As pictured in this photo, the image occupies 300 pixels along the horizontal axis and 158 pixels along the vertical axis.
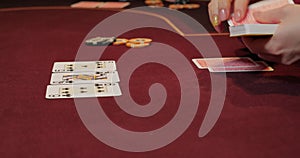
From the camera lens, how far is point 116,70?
1435mm

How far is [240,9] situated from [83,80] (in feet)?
1.64

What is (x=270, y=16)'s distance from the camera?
Answer: 4.04 ft

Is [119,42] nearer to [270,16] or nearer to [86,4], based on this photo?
[270,16]

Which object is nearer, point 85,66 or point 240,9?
point 240,9

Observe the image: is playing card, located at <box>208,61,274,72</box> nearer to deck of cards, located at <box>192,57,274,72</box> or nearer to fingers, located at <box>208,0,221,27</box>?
deck of cards, located at <box>192,57,274,72</box>

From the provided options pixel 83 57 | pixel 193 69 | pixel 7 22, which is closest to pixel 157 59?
pixel 193 69

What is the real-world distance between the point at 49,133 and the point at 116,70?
1.52ft

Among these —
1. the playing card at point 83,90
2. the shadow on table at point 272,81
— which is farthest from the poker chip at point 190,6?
the playing card at point 83,90

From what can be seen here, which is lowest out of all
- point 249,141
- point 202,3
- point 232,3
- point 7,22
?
point 202,3

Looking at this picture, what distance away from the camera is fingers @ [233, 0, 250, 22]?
1300 millimetres

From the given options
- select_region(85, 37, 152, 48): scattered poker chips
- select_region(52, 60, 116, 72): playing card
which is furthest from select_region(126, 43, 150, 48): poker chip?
select_region(52, 60, 116, 72): playing card

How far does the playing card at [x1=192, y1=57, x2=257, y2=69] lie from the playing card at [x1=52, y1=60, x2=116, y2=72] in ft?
0.94

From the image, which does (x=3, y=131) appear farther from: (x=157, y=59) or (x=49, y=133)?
(x=157, y=59)

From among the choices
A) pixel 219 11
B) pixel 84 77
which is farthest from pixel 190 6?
pixel 84 77
